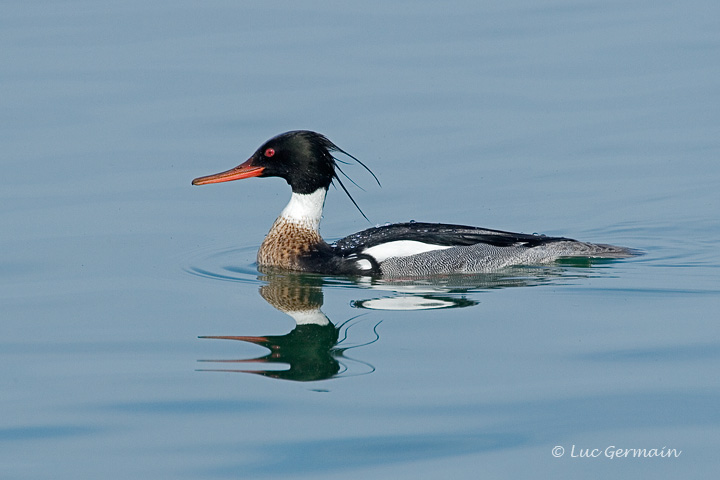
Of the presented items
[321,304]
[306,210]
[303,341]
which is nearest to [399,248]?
[306,210]

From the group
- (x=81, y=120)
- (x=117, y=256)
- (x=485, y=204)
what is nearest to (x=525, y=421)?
(x=117, y=256)

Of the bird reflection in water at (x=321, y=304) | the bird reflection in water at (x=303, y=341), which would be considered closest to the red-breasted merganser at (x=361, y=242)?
the bird reflection in water at (x=321, y=304)

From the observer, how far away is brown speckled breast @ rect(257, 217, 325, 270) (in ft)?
39.9

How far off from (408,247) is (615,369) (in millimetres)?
3743

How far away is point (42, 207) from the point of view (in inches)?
552

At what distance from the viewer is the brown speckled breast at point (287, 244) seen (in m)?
12.2

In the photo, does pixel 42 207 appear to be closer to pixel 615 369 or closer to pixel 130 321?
pixel 130 321

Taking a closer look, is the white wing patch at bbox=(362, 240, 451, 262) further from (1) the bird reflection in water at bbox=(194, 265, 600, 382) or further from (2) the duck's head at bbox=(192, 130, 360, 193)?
(2) the duck's head at bbox=(192, 130, 360, 193)

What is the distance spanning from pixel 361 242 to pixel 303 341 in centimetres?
257

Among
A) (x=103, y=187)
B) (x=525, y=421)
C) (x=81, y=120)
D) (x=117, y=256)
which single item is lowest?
(x=525, y=421)

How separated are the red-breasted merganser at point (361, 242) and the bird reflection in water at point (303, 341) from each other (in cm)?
62

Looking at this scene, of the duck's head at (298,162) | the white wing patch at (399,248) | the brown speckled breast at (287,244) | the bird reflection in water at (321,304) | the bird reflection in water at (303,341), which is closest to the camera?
the bird reflection in water at (303,341)

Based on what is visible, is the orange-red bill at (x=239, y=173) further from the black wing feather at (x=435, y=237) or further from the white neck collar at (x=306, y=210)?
the black wing feather at (x=435, y=237)

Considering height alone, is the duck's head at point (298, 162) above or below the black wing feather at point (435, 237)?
above
